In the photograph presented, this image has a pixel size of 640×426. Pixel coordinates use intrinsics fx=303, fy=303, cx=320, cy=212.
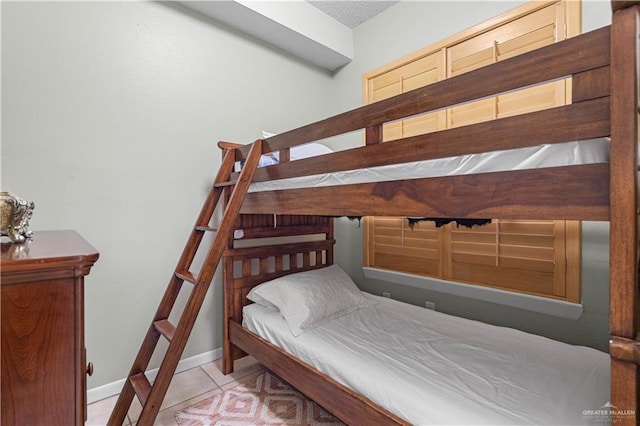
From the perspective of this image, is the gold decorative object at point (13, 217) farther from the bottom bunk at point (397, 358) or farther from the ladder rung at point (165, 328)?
the bottom bunk at point (397, 358)

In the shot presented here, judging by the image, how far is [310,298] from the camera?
2004 mm

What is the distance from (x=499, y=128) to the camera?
0.91 m

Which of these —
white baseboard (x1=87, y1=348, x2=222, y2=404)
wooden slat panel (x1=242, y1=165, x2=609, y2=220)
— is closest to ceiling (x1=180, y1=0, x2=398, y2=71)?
wooden slat panel (x1=242, y1=165, x2=609, y2=220)

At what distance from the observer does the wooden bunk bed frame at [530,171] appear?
70cm

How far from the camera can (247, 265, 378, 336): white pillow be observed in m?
1.88

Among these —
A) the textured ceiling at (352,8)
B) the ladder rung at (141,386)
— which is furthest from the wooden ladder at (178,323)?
the textured ceiling at (352,8)

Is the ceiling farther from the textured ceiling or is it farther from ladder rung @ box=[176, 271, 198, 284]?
ladder rung @ box=[176, 271, 198, 284]

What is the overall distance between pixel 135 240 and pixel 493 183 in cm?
215

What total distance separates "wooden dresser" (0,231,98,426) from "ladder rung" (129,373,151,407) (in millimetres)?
921

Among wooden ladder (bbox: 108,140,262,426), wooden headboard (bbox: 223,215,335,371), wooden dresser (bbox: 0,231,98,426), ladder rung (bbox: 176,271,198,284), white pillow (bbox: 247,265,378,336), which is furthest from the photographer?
wooden headboard (bbox: 223,215,335,371)

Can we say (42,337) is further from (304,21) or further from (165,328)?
(304,21)

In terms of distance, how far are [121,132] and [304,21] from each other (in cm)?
175

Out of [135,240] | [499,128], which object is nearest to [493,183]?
[499,128]

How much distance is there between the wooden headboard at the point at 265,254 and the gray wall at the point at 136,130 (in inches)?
12.7
